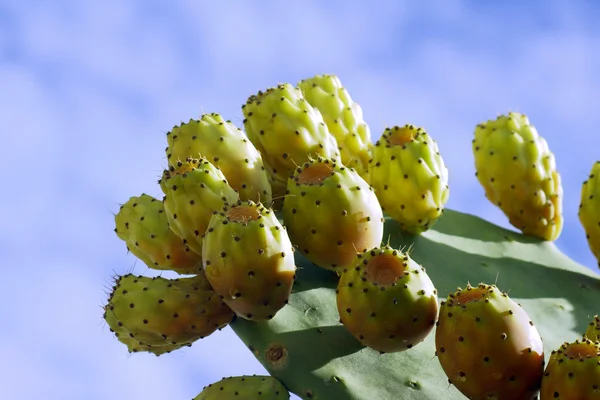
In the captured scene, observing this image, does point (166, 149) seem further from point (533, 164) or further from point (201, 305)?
point (533, 164)

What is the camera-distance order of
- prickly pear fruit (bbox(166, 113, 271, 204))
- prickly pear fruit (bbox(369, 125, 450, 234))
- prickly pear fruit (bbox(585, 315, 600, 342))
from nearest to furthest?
prickly pear fruit (bbox(585, 315, 600, 342))
prickly pear fruit (bbox(166, 113, 271, 204))
prickly pear fruit (bbox(369, 125, 450, 234))

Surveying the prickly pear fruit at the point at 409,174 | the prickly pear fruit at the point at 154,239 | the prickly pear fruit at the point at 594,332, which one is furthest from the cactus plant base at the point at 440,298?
the prickly pear fruit at the point at 594,332

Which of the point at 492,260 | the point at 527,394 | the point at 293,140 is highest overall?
the point at 293,140

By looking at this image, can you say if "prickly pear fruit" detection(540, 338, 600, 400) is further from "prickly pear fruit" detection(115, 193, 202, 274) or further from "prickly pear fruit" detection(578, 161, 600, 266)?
"prickly pear fruit" detection(578, 161, 600, 266)

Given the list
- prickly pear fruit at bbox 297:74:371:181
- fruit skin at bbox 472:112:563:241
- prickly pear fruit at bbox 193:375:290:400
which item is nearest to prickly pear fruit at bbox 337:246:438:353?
prickly pear fruit at bbox 193:375:290:400

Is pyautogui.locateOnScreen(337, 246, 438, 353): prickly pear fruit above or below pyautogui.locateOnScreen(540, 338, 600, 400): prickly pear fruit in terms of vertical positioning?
above

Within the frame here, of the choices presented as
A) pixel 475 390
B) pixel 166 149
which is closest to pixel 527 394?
pixel 475 390
